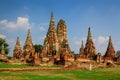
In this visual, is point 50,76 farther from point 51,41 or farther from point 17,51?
point 17,51

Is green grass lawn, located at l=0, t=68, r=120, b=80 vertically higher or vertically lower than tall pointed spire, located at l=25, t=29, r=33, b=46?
lower

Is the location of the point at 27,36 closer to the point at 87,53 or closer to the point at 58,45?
the point at 58,45

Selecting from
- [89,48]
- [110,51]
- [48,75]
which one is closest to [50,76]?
[48,75]

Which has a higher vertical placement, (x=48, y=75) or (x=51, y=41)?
(x=51, y=41)

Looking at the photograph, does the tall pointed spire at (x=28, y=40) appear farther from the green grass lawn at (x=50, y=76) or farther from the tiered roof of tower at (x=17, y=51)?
the green grass lawn at (x=50, y=76)

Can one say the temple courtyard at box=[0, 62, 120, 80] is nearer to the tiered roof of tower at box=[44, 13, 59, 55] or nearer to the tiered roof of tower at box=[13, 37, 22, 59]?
the tiered roof of tower at box=[44, 13, 59, 55]

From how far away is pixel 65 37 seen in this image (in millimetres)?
50656

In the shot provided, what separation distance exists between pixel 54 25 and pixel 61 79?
3120 centimetres

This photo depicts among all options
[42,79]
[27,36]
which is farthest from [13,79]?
[27,36]

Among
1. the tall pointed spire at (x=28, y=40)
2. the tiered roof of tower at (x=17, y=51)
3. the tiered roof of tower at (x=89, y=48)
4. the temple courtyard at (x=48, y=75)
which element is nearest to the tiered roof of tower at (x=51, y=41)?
the tall pointed spire at (x=28, y=40)

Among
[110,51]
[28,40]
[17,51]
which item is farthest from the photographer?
[110,51]

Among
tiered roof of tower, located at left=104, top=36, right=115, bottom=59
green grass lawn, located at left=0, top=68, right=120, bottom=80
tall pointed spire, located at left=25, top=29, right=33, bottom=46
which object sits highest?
tall pointed spire, located at left=25, top=29, right=33, bottom=46

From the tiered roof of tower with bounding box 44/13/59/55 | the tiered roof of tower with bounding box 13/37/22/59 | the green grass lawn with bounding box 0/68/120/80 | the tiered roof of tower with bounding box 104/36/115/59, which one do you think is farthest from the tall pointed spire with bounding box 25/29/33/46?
the green grass lawn with bounding box 0/68/120/80

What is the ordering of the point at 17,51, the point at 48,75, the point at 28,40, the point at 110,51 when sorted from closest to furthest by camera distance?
the point at 48,75 < the point at 28,40 < the point at 17,51 < the point at 110,51
